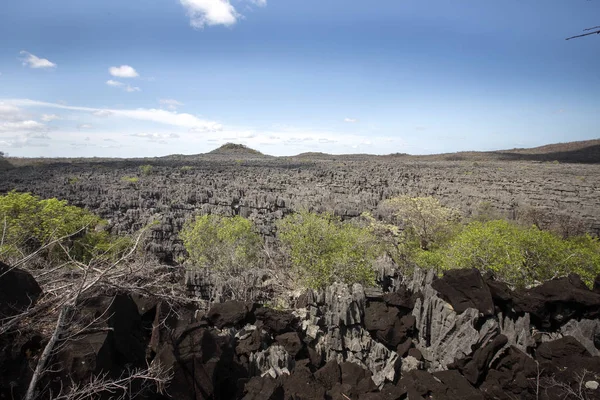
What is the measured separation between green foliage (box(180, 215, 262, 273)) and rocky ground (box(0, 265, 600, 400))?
25.2ft

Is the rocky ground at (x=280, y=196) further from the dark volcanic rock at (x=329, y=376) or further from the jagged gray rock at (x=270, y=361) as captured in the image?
the dark volcanic rock at (x=329, y=376)

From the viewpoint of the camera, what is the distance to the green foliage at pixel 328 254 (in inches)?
568

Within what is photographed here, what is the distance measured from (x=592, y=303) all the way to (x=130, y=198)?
1281 inches

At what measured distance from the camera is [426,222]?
22594 mm

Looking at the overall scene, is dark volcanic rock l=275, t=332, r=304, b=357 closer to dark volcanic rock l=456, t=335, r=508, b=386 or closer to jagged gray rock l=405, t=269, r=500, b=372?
jagged gray rock l=405, t=269, r=500, b=372

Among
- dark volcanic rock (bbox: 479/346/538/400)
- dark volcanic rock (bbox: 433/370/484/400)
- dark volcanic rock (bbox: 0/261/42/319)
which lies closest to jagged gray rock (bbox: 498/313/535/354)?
dark volcanic rock (bbox: 479/346/538/400)

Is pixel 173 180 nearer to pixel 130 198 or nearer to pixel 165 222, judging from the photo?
pixel 130 198

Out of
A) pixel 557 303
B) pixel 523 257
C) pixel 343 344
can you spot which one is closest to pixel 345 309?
pixel 343 344

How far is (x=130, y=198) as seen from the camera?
30.9 meters

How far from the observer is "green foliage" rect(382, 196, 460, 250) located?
70.7ft

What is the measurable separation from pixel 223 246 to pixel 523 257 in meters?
14.3

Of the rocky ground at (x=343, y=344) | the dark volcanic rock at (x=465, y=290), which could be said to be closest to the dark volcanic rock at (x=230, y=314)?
the rocky ground at (x=343, y=344)

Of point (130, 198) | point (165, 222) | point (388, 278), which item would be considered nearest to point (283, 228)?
point (388, 278)

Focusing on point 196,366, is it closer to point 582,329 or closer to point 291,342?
point 291,342
